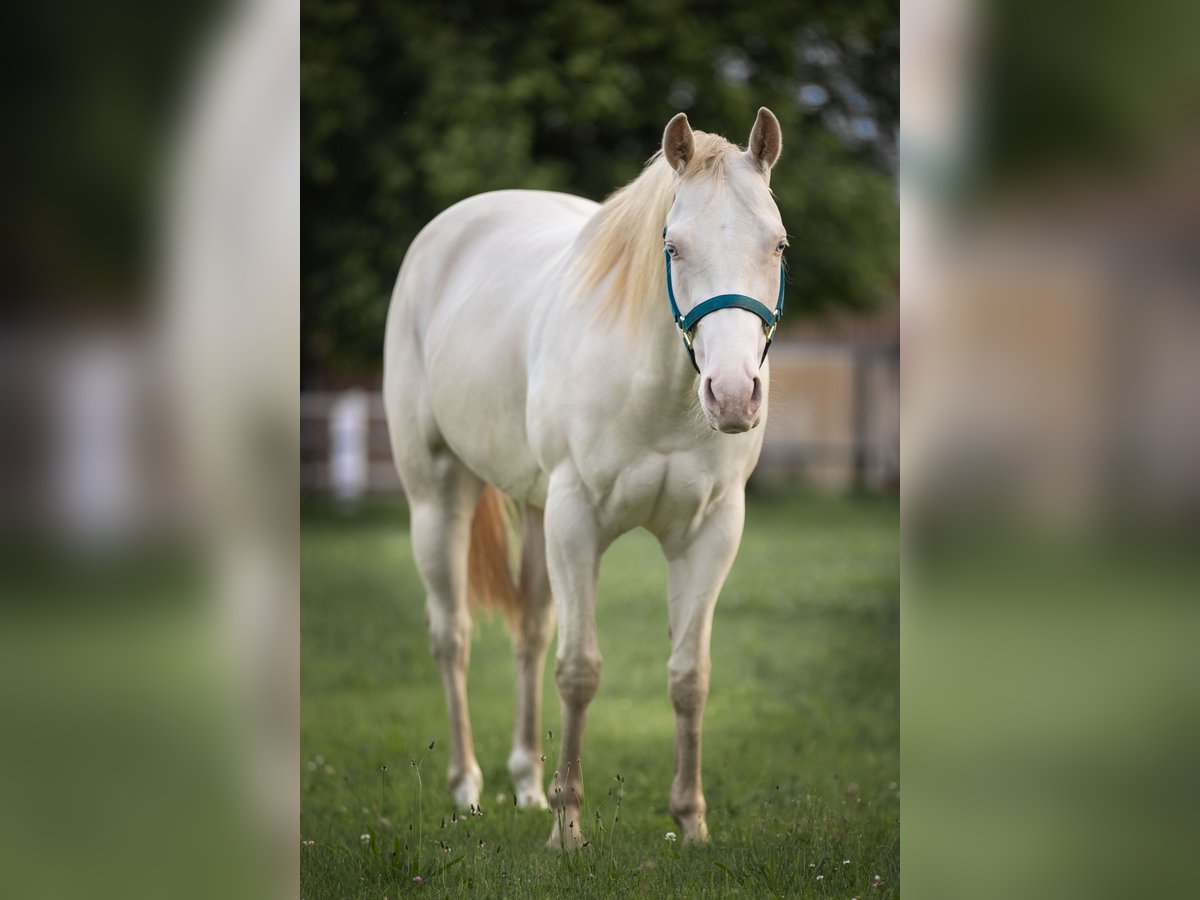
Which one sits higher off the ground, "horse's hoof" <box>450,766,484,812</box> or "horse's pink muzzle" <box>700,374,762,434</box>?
"horse's pink muzzle" <box>700,374,762,434</box>

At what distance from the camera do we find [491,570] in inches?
182

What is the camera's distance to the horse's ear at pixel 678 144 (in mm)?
3141

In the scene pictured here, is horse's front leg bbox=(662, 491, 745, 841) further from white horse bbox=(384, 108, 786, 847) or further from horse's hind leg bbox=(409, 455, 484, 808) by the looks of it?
horse's hind leg bbox=(409, 455, 484, 808)

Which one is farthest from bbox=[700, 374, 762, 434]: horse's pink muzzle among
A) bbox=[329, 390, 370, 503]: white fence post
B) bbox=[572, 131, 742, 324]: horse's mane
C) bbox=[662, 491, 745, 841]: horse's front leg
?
bbox=[329, 390, 370, 503]: white fence post

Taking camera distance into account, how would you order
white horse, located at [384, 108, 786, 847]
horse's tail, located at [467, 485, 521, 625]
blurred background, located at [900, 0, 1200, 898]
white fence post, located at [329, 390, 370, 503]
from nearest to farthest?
blurred background, located at [900, 0, 1200, 898], white horse, located at [384, 108, 786, 847], horse's tail, located at [467, 485, 521, 625], white fence post, located at [329, 390, 370, 503]

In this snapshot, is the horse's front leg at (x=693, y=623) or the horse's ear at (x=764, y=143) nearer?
the horse's ear at (x=764, y=143)

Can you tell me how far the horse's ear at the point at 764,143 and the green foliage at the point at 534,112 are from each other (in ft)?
28.7

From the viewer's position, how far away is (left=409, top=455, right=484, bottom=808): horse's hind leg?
446 cm

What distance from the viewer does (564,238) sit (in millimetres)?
4297

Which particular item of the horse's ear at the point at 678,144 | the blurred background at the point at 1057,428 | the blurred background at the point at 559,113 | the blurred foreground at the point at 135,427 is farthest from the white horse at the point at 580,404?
the blurred background at the point at 559,113

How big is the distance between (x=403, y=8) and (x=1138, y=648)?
12457 millimetres

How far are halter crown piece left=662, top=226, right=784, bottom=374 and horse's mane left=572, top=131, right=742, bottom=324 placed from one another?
15cm

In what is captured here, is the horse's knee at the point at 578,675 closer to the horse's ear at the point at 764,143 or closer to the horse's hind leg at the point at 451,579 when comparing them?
the horse's hind leg at the point at 451,579

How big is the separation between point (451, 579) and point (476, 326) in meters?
0.88
